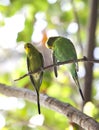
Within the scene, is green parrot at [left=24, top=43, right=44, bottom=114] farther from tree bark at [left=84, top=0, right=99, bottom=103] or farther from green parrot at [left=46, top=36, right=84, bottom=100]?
tree bark at [left=84, top=0, right=99, bottom=103]

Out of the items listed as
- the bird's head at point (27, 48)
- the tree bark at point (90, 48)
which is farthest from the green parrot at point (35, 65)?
the tree bark at point (90, 48)

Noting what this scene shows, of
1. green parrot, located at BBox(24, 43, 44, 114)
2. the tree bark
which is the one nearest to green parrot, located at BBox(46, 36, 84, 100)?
green parrot, located at BBox(24, 43, 44, 114)

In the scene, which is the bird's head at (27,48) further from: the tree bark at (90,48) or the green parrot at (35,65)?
the tree bark at (90,48)

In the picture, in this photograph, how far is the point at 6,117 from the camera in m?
1.74

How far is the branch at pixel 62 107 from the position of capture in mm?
873

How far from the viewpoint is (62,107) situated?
3.13 feet

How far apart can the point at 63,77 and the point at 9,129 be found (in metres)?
0.66

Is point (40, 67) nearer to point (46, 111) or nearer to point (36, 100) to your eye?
point (36, 100)

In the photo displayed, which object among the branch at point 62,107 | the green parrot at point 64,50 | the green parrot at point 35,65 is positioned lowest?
the branch at point 62,107

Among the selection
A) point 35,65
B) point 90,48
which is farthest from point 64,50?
point 90,48

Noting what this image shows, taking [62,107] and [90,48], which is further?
[90,48]

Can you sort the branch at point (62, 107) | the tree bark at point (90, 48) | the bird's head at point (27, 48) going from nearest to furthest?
the branch at point (62, 107) → the bird's head at point (27, 48) → the tree bark at point (90, 48)

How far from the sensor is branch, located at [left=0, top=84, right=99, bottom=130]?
0.87 meters

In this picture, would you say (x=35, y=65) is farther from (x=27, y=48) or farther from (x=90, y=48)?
(x=90, y=48)
